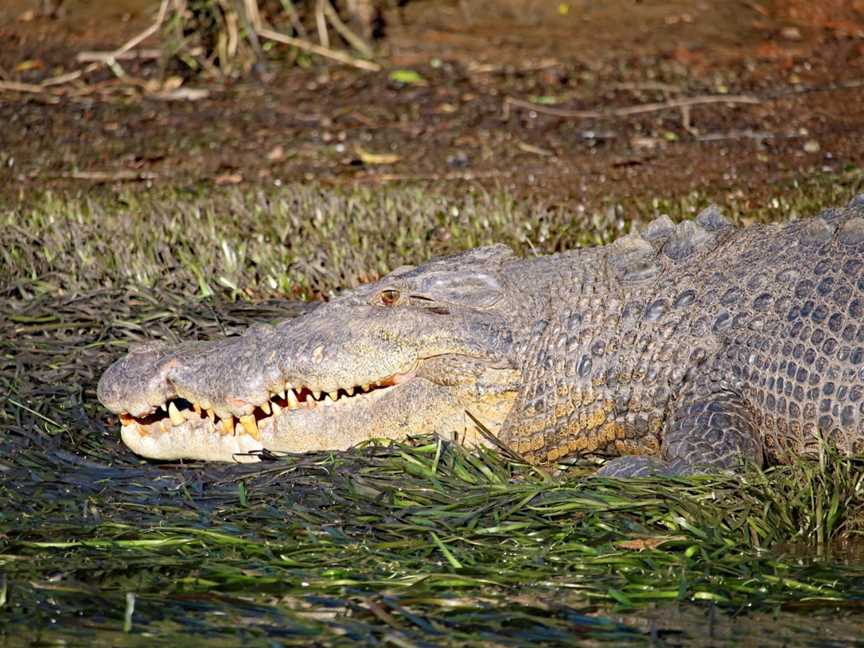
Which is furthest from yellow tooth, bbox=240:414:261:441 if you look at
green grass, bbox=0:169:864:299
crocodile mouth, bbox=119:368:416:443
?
green grass, bbox=0:169:864:299

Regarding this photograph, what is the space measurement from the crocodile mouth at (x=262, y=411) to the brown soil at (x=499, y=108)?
13.3ft

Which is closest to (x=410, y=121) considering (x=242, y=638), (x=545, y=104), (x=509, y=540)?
(x=545, y=104)

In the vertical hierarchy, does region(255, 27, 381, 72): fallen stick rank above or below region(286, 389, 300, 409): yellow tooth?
above

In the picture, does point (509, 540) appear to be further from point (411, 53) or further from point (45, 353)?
point (411, 53)

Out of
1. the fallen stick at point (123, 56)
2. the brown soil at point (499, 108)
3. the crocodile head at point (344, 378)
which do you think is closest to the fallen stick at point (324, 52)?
the brown soil at point (499, 108)

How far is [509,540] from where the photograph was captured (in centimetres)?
424

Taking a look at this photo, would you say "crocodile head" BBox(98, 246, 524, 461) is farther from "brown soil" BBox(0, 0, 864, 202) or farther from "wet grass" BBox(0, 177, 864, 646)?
"brown soil" BBox(0, 0, 864, 202)

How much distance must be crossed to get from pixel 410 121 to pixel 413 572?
7272mm

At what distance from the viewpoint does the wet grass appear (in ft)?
11.9

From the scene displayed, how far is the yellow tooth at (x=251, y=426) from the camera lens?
5156 millimetres

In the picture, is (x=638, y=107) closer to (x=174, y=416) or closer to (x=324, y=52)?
(x=324, y=52)

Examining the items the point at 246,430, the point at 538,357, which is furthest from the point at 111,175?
the point at 538,357

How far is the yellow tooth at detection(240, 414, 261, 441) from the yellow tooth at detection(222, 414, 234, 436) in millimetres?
55

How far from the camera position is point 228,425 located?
A: 5.20m
